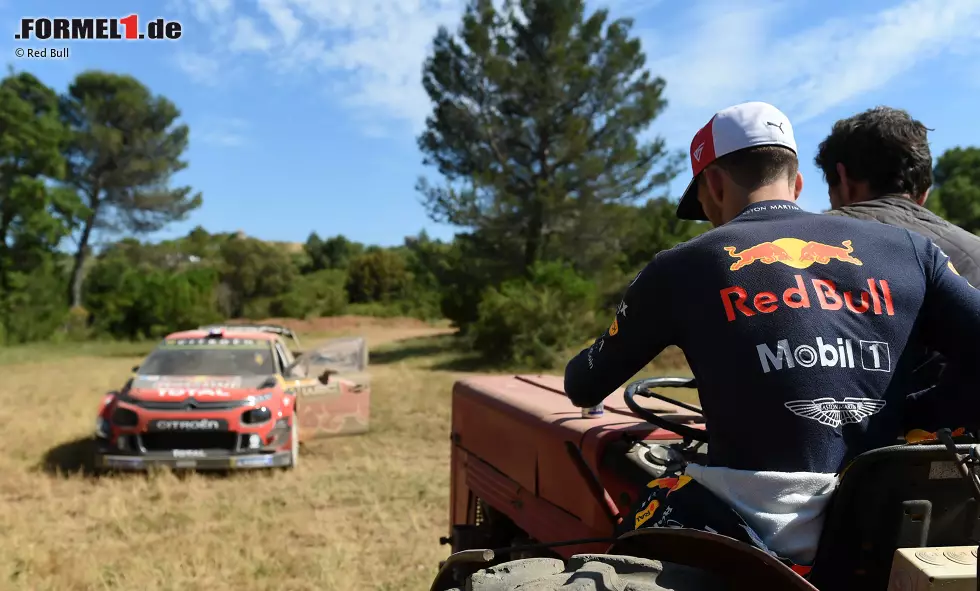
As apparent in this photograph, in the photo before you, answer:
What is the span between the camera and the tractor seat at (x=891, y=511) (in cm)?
146

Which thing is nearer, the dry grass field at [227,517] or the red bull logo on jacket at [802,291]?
the red bull logo on jacket at [802,291]

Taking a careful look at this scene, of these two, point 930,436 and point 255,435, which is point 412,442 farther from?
point 930,436

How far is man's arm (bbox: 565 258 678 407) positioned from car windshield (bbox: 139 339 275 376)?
7302mm

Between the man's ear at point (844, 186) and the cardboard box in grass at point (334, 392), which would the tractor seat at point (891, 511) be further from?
the cardboard box in grass at point (334, 392)

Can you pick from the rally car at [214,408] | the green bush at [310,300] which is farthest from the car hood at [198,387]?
the green bush at [310,300]

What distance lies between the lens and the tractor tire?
140 cm

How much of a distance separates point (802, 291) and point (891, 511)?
1.49 feet

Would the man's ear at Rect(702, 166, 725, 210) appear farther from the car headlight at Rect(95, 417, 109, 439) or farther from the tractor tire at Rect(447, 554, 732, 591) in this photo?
the car headlight at Rect(95, 417, 109, 439)

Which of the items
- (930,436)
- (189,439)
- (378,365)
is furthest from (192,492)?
(378,365)

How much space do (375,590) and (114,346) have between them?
24.7 metres

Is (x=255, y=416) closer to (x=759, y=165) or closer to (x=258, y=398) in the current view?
(x=258, y=398)

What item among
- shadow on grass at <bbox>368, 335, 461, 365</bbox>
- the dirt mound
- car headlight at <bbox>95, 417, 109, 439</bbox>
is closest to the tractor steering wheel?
car headlight at <bbox>95, 417, 109, 439</bbox>

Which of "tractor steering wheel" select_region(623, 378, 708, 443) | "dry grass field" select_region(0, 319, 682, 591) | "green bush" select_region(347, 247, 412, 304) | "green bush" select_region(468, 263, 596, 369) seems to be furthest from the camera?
"green bush" select_region(347, 247, 412, 304)

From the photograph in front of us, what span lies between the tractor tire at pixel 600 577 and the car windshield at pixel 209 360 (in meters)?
7.53
